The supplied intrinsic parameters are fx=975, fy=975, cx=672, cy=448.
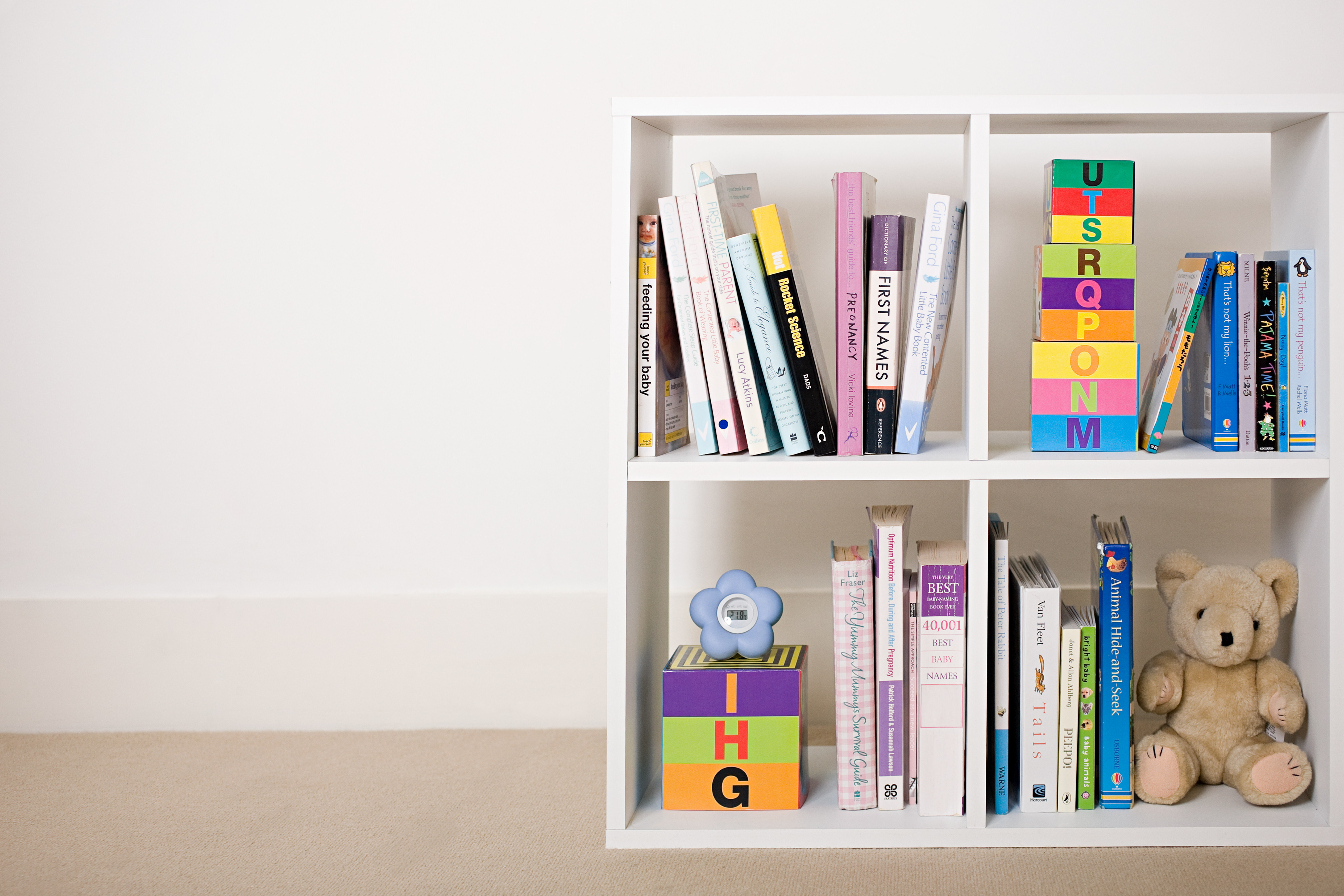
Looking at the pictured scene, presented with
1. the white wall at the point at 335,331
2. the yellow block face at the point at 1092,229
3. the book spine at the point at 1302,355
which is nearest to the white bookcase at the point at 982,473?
the book spine at the point at 1302,355

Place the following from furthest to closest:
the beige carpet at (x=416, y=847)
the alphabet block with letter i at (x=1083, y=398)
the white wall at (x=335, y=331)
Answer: the white wall at (x=335, y=331), the alphabet block with letter i at (x=1083, y=398), the beige carpet at (x=416, y=847)

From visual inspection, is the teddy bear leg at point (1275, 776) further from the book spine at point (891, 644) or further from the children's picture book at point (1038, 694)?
the book spine at point (891, 644)

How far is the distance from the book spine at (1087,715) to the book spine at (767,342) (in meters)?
0.39

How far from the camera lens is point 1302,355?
1121 mm

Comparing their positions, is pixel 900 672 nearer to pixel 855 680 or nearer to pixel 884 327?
pixel 855 680

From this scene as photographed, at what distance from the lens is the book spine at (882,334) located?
3.67ft

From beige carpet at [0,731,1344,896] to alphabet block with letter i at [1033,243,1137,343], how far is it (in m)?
0.59

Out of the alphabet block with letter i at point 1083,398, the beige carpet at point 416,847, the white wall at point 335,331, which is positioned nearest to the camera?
the beige carpet at point 416,847

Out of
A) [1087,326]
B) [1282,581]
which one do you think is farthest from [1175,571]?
[1087,326]

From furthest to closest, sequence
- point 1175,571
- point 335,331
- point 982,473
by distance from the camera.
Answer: point 335,331 < point 1175,571 < point 982,473

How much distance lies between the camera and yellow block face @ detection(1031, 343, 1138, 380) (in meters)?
1.13

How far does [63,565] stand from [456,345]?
2.37 ft

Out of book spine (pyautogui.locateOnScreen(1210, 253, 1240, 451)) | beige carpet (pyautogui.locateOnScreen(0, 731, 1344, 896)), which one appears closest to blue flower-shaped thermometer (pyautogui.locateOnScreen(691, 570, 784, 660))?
beige carpet (pyautogui.locateOnScreen(0, 731, 1344, 896))

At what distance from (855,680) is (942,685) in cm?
10
